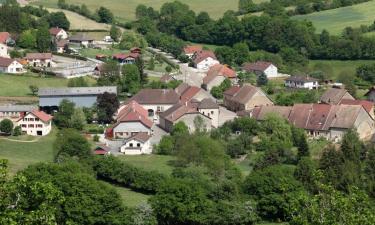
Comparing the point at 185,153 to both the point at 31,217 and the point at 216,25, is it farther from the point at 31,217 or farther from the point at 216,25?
the point at 216,25

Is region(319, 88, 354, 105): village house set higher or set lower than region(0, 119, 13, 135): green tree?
higher

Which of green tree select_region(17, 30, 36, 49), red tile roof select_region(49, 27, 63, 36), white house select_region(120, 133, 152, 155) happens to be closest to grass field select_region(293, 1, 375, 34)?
red tile roof select_region(49, 27, 63, 36)

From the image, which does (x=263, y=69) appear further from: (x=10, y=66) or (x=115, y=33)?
(x=10, y=66)

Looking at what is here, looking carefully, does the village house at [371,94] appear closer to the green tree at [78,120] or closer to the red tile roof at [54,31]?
the green tree at [78,120]

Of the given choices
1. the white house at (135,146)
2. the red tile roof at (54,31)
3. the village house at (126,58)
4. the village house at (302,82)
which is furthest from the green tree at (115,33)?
the white house at (135,146)

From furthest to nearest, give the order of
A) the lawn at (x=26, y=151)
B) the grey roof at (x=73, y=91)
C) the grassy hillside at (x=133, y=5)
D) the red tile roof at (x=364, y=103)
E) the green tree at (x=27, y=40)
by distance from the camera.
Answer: the grassy hillside at (x=133, y=5) < the green tree at (x=27, y=40) < the grey roof at (x=73, y=91) < the red tile roof at (x=364, y=103) < the lawn at (x=26, y=151)

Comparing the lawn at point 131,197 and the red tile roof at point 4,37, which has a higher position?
the red tile roof at point 4,37

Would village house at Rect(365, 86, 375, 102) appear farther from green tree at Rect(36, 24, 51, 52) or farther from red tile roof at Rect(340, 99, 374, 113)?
green tree at Rect(36, 24, 51, 52)

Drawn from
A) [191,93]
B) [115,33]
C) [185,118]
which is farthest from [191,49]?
[185,118]
